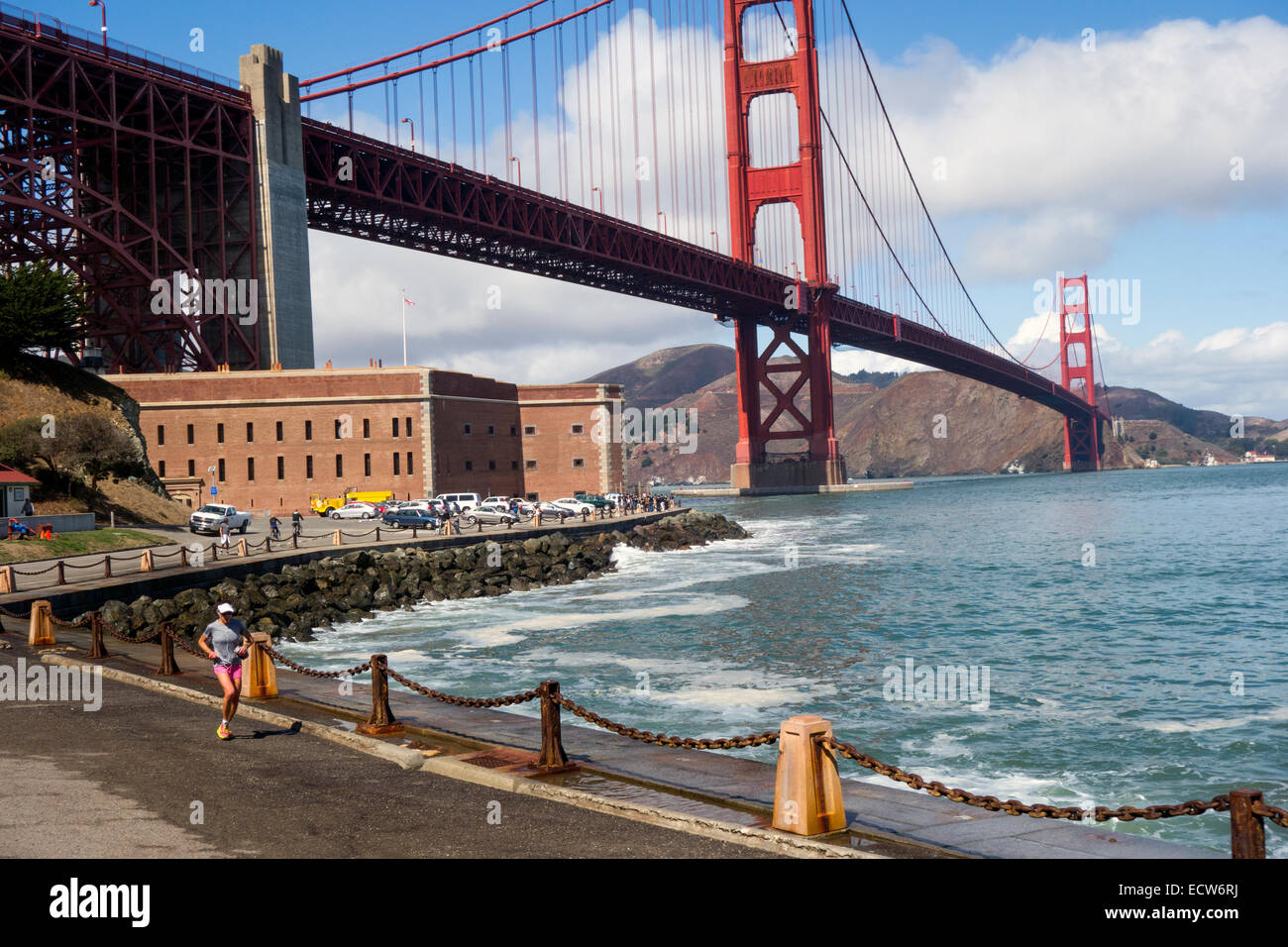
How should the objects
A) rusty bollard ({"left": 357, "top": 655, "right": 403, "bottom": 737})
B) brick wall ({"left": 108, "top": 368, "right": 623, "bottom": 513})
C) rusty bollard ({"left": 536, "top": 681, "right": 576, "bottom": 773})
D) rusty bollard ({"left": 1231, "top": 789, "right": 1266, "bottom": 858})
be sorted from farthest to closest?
brick wall ({"left": 108, "top": 368, "right": 623, "bottom": 513}) → rusty bollard ({"left": 357, "top": 655, "right": 403, "bottom": 737}) → rusty bollard ({"left": 536, "top": 681, "right": 576, "bottom": 773}) → rusty bollard ({"left": 1231, "top": 789, "right": 1266, "bottom": 858})

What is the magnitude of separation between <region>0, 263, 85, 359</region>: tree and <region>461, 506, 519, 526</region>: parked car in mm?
20468

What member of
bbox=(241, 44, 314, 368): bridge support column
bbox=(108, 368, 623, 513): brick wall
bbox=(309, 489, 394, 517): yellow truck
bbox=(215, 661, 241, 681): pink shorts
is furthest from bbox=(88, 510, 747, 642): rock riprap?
bbox=(241, 44, 314, 368): bridge support column

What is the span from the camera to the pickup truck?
152 feet

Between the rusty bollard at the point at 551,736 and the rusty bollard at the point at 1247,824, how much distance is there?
6031mm

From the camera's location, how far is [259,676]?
15.4 metres

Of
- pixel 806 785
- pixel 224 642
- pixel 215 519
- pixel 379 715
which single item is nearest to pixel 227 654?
pixel 224 642

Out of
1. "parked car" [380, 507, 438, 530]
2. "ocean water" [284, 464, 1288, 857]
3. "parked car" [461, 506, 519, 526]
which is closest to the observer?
"ocean water" [284, 464, 1288, 857]

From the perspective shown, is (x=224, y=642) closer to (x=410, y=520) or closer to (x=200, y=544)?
(x=200, y=544)

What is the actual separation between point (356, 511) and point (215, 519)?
46.6 feet

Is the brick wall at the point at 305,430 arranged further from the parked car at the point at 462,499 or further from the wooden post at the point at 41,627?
the wooden post at the point at 41,627

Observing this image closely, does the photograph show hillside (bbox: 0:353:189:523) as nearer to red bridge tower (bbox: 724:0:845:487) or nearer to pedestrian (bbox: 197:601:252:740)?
pedestrian (bbox: 197:601:252:740)

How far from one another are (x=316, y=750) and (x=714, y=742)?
4.53 m

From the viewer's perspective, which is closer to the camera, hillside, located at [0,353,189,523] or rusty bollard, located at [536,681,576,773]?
rusty bollard, located at [536,681,576,773]

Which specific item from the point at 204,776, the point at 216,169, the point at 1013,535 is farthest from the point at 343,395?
the point at 204,776
